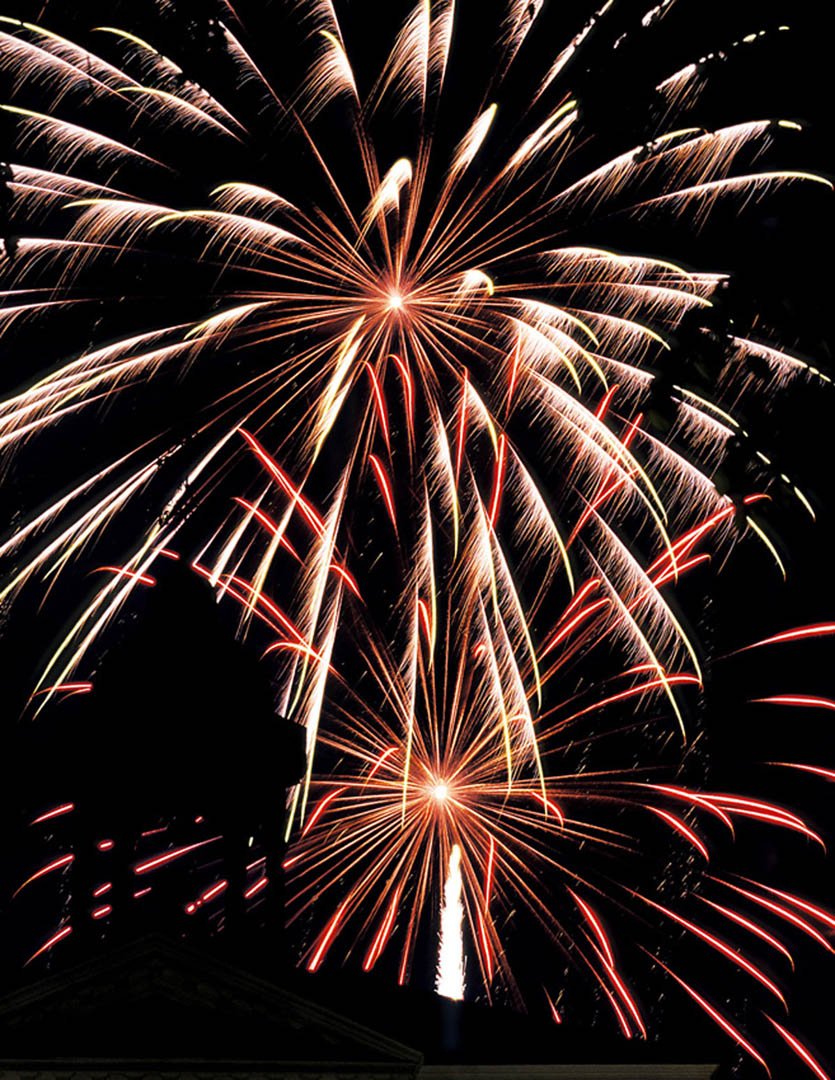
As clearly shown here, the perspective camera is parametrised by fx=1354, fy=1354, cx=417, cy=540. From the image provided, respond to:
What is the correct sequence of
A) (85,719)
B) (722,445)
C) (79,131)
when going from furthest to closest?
(79,131) < (722,445) < (85,719)

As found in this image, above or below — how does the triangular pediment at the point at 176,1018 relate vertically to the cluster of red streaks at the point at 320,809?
below

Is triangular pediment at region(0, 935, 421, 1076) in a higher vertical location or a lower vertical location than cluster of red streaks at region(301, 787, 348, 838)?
lower

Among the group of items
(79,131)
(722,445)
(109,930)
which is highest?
(79,131)

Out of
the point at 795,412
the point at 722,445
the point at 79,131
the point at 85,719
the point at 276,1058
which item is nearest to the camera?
the point at 795,412

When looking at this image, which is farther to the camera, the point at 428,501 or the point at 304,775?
the point at 428,501

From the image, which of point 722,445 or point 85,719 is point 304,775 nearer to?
point 85,719

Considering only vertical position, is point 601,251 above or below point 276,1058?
above

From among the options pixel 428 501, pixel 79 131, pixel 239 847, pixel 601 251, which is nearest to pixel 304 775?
pixel 239 847
